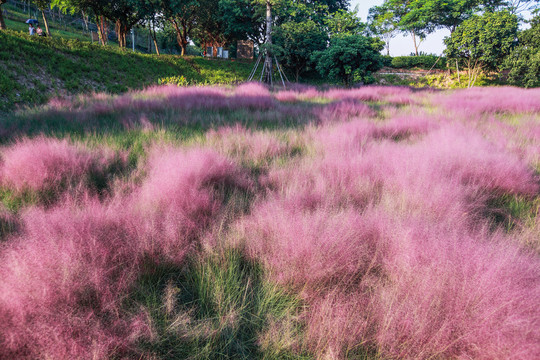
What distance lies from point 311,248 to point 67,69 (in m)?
13.9

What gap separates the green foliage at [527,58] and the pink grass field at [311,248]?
18.9m

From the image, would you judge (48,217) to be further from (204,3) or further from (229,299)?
(204,3)

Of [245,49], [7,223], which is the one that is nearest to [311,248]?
[7,223]

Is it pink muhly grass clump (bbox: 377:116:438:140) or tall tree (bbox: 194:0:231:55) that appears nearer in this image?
pink muhly grass clump (bbox: 377:116:438:140)

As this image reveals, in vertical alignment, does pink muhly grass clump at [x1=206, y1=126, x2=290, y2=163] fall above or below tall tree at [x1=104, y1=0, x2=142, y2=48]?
below

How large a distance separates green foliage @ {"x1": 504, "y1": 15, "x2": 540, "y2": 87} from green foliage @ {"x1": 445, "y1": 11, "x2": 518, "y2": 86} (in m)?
0.47

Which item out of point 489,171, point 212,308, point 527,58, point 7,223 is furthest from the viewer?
point 527,58

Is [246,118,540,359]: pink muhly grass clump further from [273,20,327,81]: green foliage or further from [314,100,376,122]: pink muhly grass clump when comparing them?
[273,20,327,81]: green foliage

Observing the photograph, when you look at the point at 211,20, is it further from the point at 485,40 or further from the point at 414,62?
the point at 485,40

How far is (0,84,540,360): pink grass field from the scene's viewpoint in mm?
796

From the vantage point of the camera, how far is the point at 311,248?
3.77ft

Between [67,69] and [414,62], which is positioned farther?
[414,62]

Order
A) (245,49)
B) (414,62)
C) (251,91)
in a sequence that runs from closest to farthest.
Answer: (251,91) < (414,62) < (245,49)

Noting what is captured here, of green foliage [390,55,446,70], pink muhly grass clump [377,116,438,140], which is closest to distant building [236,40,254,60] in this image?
green foliage [390,55,446,70]
